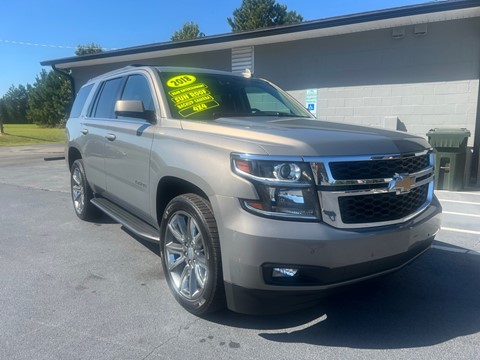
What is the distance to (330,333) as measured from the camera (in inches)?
117

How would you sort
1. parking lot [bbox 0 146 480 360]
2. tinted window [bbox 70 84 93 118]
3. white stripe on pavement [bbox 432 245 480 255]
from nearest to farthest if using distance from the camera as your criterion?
parking lot [bbox 0 146 480 360], white stripe on pavement [bbox 432 245 480 255], tinted window [bbox 70 84 93 118]

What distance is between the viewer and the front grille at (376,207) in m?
2.66

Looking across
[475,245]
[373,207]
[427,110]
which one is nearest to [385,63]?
[427,110]

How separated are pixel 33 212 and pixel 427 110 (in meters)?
8.34

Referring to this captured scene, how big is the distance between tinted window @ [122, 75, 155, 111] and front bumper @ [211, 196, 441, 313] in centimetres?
170

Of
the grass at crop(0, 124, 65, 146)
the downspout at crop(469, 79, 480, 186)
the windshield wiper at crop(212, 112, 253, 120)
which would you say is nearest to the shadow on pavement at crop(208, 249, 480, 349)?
the windshield wiper at crop(212, 112, 253, 120)

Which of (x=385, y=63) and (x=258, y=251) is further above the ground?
(x=385, y=63)

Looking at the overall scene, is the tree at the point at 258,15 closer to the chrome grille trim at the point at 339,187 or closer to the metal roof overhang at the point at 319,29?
the metal roof overhang at the point at 319,29

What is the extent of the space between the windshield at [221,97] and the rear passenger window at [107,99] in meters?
1.12

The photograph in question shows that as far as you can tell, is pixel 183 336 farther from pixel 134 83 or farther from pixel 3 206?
pixel 3 206

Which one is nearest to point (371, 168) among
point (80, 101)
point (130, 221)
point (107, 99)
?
point (130, 221)

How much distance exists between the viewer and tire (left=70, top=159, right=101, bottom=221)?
19.1ft

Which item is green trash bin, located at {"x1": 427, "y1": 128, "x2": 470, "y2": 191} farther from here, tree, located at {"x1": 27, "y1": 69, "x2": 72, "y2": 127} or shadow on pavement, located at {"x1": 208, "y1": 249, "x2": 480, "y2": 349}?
tree, located at {"x1": 27, "y1": 69, "x2": 72, "y2": 127}

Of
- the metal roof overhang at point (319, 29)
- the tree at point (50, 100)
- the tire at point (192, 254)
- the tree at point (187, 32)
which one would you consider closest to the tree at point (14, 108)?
the tree at point (50, 100)
